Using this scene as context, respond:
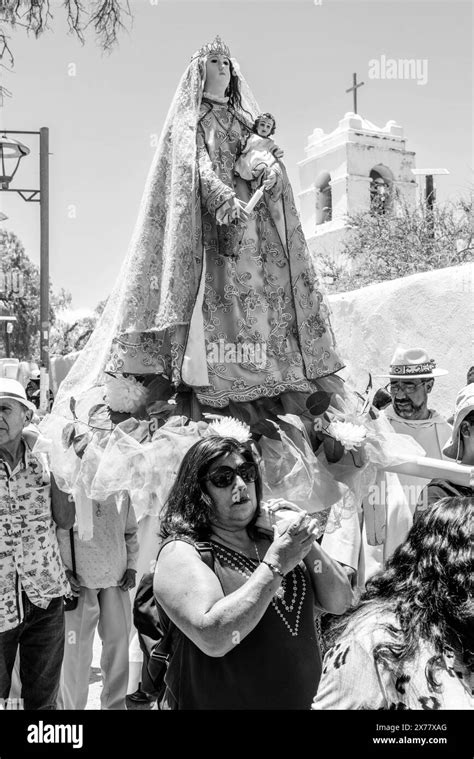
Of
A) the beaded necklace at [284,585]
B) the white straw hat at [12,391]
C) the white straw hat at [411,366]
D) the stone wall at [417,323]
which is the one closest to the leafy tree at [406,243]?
the stone wall at [417,323]

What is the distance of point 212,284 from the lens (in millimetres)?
3508

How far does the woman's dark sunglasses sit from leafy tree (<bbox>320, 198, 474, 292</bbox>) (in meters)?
8.00

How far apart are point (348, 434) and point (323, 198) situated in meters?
16.1

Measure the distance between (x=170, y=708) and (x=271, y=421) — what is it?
127cm

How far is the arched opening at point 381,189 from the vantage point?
45.8ft

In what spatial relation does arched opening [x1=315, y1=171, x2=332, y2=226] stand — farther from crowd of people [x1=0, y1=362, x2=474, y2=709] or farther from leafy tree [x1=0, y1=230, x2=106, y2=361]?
crowd of people [x1=0, y1=362, x2=474, y2=709]

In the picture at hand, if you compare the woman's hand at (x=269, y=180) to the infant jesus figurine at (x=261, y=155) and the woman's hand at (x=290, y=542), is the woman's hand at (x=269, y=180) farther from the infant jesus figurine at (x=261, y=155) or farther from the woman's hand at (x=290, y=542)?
the woman's hand at (x=290, y=542)

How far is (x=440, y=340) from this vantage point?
22.3 feet

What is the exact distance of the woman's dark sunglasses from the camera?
243 cm

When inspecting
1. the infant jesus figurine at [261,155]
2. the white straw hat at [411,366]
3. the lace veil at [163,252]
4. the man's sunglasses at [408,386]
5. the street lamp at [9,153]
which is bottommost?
the man's sunglasses at [408,386]

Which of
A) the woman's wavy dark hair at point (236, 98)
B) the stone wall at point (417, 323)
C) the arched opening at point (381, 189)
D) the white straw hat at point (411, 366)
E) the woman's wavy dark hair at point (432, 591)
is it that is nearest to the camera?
the woman's wavy dark hair at point (432, 591)

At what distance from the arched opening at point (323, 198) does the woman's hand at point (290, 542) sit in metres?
16.3

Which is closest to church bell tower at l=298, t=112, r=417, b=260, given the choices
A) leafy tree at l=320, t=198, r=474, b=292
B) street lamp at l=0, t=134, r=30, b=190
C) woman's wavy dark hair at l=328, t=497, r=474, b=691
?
leafy tree at l=320, t=198, r=474, b=292

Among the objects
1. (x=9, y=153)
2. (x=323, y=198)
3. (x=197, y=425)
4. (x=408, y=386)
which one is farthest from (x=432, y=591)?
(x=323, y=198)
